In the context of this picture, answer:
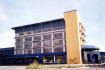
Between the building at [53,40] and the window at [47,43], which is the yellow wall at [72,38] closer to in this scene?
the building at [53,40]

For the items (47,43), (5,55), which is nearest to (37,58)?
(47,43)

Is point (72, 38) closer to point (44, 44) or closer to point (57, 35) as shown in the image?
point (57, 35)

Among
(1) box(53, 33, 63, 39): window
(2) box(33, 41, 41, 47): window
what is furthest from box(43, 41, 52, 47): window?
(1) box(53, 33, 63, 39): window

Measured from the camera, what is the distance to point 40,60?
189 feet

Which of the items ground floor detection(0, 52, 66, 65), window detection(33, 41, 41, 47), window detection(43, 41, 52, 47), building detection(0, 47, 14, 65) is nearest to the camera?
ground floor detection(0, 52, 66, 65)

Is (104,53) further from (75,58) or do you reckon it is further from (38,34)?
(38,34)

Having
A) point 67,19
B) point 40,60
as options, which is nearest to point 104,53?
point 67,19

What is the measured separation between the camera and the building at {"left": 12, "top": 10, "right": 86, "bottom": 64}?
52.2 metres

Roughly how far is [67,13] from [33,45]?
22143 mm

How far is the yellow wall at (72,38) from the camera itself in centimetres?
5079

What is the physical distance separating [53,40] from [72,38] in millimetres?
8844

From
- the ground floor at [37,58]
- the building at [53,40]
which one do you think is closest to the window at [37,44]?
the building at [53,40]

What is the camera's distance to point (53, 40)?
2224 inches

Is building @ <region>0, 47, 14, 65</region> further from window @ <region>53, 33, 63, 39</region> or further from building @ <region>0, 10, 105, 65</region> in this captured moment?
window @ <region>53, 33, 63, 39</region>
